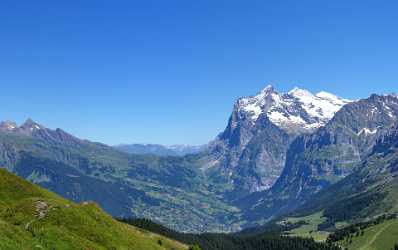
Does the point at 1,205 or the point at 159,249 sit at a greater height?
the point at 1,205

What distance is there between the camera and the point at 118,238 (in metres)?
105

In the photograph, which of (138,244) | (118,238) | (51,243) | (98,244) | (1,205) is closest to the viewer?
(51,243)

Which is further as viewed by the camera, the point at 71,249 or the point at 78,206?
the point at 78,206

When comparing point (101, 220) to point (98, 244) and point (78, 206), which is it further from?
point (98, 244)

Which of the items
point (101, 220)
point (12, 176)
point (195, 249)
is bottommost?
point (195, 249)

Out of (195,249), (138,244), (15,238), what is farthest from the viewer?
(195,249)

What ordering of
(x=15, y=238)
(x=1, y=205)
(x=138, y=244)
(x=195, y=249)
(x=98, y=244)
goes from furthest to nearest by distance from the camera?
(x=195, y=249) → (x=1, y=205) → (x=138, y=244) → (x=98, y=244) → (x=15, y=238)

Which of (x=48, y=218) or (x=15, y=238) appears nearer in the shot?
(x=15, y=238)

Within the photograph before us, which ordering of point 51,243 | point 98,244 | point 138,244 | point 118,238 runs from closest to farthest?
point 51,243
point 98,244
point 118,238
point 138,244

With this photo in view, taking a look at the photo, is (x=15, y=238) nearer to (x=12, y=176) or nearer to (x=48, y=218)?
(x=48, y=218)

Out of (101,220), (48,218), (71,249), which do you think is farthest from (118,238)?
(71,249)

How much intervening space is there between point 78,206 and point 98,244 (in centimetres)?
1786

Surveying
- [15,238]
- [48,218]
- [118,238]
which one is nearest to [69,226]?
[48,218]

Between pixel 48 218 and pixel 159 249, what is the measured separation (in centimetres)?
4003
